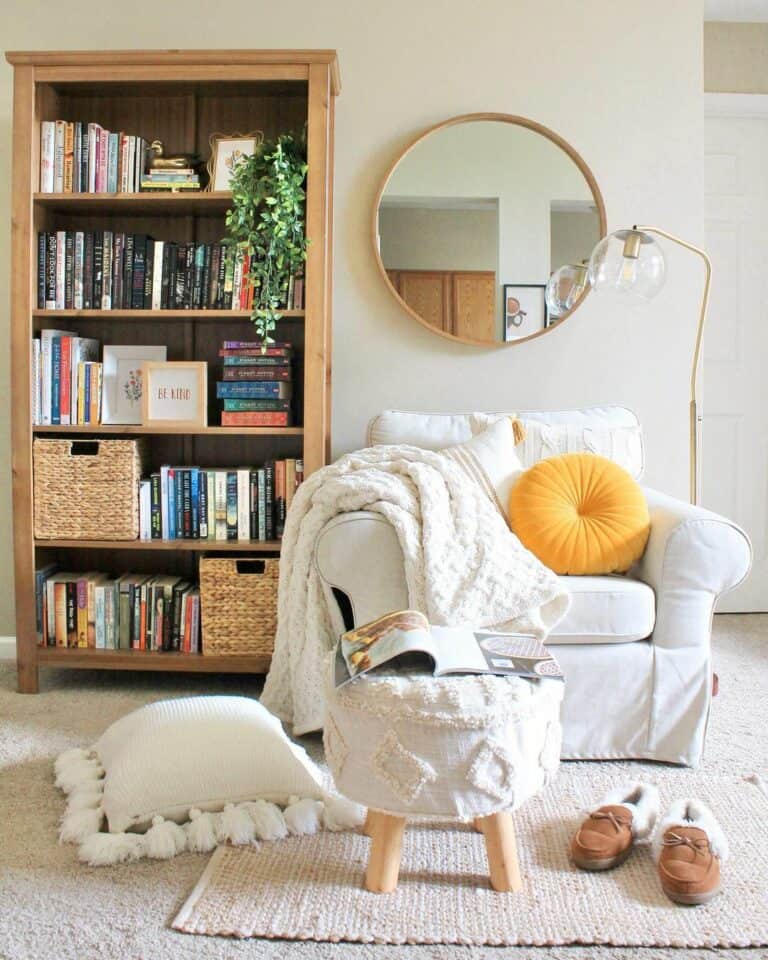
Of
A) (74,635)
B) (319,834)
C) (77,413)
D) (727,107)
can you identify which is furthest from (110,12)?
(319,834)

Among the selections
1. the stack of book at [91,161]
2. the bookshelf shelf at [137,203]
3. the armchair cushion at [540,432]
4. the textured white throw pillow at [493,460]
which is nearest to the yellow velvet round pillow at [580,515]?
the textured white throw pillow at [493,460]

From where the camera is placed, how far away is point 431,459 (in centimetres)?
265

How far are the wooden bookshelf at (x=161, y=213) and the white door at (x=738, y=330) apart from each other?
1753 millimetres

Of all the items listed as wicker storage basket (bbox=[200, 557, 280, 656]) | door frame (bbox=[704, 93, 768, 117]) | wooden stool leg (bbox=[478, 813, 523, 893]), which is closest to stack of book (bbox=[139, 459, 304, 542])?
wicker storage basket (bbox=[200, 557, 280, 656])

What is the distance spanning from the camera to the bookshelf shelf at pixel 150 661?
3.02 m

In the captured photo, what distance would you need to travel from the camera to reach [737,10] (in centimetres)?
388

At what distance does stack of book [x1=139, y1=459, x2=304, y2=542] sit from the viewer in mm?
3076

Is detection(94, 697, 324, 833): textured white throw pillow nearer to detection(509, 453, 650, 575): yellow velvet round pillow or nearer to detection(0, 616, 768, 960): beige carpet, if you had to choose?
Answer: detection(0, 616, 768, 960): beige carpet

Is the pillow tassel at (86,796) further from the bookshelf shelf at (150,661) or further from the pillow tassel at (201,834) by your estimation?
the bookshelf shelf at (150,661)

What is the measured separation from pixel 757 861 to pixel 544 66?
2.55m

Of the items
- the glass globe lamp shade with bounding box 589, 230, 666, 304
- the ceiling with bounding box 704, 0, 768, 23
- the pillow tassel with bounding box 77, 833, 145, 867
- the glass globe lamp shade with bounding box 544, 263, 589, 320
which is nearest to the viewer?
the pillow tassel with bounding box 77, 833, 145, 867

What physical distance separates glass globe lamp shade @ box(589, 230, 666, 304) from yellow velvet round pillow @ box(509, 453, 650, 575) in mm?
488

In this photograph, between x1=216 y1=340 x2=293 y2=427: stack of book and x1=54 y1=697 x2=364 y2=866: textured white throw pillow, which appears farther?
x1=216 y1=340 x2=293 y2=427: stack of book

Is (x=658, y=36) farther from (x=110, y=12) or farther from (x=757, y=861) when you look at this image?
(x=757, y=861)
